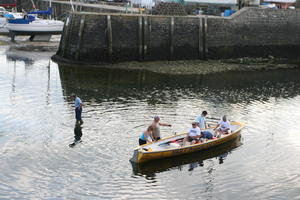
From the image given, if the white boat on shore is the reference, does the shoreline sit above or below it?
below

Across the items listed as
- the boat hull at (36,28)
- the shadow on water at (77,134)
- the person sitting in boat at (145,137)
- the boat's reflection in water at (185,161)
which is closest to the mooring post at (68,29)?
the boat hull at (36,28)

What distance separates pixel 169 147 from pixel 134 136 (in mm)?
2774

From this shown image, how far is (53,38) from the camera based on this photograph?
6769cm

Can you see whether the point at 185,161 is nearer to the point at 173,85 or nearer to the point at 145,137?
the point at 145,137

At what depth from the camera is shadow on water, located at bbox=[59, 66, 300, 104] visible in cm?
3603

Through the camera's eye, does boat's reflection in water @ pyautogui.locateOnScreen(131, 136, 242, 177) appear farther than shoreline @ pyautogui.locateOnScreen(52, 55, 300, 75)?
No

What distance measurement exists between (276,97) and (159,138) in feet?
50.8

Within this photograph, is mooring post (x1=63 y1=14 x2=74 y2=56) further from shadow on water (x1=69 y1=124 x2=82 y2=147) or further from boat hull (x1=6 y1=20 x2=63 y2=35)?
shadow on water (x1=69 y1=124 x2=82 y2=147)

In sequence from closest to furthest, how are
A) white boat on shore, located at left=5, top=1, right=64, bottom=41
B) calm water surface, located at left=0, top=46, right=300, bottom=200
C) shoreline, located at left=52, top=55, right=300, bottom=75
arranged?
calm water surface, located at left=0, top=46, right=300, bottom=200
shoreline, located at left=52, top=55, right=300, bottom=75
white boat on shore, located at left=5, top=1, right=64, bottom=41

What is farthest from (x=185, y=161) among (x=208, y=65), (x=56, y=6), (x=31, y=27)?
(x=56, y=6)

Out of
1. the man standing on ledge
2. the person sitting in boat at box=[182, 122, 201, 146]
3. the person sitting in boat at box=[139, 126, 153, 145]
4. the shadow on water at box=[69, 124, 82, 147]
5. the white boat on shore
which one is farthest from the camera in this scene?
the white boat on shore

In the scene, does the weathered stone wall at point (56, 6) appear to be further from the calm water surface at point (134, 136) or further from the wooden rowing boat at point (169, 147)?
the wooden rowing boat at point (169, 147)

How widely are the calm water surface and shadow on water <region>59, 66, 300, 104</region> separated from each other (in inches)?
3.1

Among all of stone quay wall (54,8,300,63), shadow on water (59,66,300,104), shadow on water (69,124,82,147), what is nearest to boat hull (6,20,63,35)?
stone quay wall (54,8,300,63)
